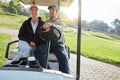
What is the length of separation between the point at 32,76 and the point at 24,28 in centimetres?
208

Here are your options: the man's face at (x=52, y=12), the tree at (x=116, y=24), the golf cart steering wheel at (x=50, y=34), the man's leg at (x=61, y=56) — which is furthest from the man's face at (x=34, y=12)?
the tree at (x=116, y=24)

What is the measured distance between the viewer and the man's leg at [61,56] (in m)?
6.52

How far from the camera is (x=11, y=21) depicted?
45250mm

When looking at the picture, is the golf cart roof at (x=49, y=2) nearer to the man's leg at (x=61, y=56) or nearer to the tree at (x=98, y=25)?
the man's leg at (x=61, y=56)

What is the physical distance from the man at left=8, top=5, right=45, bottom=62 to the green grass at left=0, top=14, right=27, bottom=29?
3349cm

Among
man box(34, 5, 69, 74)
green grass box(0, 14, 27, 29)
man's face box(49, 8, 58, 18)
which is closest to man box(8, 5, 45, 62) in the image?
man box(34, 5, 69, 74)

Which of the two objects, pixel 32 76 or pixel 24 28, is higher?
pixel 24 28

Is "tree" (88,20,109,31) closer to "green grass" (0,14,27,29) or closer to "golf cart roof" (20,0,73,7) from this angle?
"green grass" (0,14,27,29)

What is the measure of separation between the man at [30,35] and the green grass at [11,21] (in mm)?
33486

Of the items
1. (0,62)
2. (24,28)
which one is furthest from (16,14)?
(24,28)

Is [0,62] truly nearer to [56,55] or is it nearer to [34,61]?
[56,55]

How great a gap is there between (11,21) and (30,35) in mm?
39125

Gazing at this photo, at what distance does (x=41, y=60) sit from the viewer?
6.29 m

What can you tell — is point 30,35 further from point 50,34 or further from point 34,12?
point 50,34
